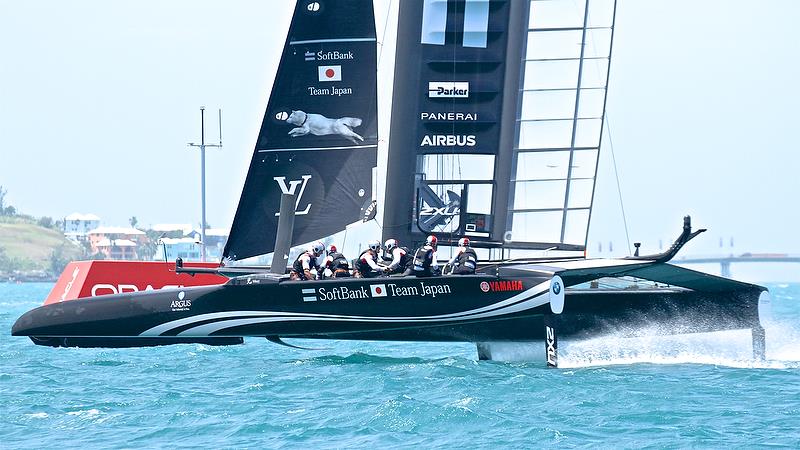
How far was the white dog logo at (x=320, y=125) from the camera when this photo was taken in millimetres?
19438

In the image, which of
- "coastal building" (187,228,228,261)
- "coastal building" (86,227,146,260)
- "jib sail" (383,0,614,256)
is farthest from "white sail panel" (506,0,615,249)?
"coastal building" (86,227,146,260)

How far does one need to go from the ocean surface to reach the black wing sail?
212cm

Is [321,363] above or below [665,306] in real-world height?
below

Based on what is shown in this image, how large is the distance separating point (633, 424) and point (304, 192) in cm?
812

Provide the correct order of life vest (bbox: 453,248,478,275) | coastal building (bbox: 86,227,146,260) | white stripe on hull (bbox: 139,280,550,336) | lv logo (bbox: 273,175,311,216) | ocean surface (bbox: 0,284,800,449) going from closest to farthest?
ocean surface (bbox: 0,284,800,449)
white stripe on hull (bbox: 139,280,550,336)
life vest (bbox: 453,248,478,275)
lv logo (bbox: 273,175,311,216)
coastal building (bbox: 86,227,146,260)

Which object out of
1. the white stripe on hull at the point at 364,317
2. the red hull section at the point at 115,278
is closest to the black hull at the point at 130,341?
the white stripe on hull at the point at 364,317

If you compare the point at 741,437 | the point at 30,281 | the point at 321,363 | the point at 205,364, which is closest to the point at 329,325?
the point at 321,363

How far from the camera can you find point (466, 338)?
17.5 metres

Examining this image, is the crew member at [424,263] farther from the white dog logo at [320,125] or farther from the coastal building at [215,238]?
the coastal building at [215,238]

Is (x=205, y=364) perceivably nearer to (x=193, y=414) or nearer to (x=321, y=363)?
(x=321, y=363)

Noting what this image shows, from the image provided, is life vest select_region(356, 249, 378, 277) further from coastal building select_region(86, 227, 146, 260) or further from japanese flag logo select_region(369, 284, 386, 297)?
coastal building select_region(86, 227, 146, 260)

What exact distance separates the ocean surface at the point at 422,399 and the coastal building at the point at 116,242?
121819 mm

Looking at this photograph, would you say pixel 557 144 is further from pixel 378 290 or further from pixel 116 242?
pixel 116 242

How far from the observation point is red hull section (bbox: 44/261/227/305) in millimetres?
23750
